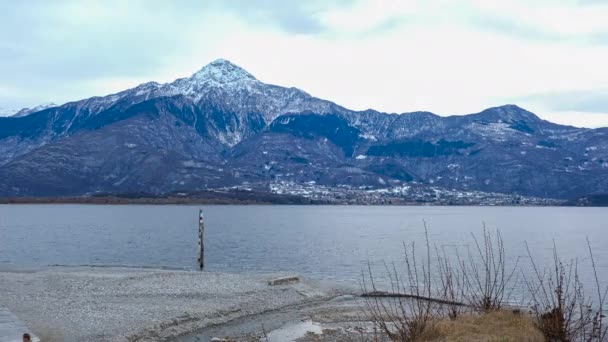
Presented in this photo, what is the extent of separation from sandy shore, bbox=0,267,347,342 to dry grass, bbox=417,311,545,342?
16453 millimetres

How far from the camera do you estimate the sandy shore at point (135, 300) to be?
34406 mm

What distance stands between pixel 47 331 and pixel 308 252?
Result: 217 feet

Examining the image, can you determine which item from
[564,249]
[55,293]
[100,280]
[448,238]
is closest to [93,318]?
[55,293]

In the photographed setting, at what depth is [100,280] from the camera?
5347 cm

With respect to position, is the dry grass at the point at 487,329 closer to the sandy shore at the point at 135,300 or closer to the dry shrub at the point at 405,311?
the dry shrub at the point at 405,311

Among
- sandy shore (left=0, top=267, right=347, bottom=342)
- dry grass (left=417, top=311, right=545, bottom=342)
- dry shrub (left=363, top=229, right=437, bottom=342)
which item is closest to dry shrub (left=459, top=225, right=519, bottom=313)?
dry grass (left=417, top=311, right=545, bottom=342)

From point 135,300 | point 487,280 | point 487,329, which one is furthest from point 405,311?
point 135,300

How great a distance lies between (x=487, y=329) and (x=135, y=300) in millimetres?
26841

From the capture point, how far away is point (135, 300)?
4325 centimetres

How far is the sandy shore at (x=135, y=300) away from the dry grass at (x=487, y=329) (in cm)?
1645

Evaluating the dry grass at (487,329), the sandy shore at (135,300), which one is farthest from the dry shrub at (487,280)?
the sandy shore at (135,300)

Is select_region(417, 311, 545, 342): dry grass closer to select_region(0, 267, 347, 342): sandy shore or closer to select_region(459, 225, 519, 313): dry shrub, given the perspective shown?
select_region(459, 225, 519, 313): dry shrub

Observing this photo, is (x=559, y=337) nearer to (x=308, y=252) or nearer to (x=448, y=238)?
(x=308, y=252)

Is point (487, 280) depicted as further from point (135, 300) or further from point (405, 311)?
point (135, 300)
